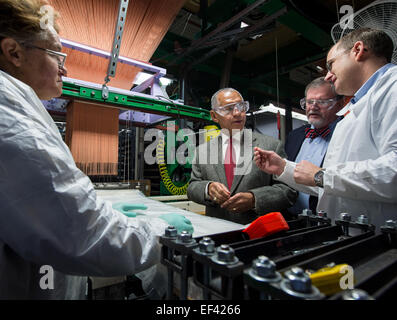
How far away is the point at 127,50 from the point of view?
1.65 meters

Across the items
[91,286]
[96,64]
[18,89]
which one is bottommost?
[91,286]

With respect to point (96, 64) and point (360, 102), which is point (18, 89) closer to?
point (96, 64)

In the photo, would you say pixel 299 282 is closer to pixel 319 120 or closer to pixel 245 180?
pixel 245 180

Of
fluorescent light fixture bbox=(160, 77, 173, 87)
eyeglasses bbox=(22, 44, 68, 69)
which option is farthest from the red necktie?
fluorescent light fixture bbox=(160, 77, 173, 87)

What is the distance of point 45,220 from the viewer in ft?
1.66

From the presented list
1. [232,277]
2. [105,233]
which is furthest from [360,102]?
[105,233]

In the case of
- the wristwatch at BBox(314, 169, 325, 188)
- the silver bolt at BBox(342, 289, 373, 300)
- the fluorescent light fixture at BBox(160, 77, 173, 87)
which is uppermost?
the fluorescent light fixture at BBox(160, 77, 173, 87)

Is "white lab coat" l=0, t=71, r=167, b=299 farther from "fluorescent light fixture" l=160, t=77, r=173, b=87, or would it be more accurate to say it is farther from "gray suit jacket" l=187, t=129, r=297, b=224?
"fluorescent light fixture" l=160, t=77, r=173, b=87

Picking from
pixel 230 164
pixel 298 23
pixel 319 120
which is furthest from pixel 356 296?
pixel 298 23

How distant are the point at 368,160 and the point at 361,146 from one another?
0.23 m

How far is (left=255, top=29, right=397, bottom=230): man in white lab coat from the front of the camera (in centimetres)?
93

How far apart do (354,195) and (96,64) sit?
1.86m

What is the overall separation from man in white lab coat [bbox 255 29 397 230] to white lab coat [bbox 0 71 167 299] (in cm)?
93

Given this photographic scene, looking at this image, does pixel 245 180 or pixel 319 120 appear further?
pixel 319 120
